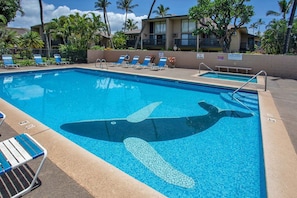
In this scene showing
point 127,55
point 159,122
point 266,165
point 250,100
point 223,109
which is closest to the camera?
point 266,165

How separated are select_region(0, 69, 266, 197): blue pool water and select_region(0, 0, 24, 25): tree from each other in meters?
15.8

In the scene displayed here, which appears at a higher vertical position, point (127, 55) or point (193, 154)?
point (127, 55)

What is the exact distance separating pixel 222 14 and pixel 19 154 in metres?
19.7

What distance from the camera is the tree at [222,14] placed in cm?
1798

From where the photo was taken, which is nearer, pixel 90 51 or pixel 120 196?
pixel 120 196

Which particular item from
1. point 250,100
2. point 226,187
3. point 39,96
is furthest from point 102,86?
point 226,187

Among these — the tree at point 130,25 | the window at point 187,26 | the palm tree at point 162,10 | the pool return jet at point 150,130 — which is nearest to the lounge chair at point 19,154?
the pool return jet at point 150,130

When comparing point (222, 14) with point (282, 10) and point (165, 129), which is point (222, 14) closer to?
point (165, 129)

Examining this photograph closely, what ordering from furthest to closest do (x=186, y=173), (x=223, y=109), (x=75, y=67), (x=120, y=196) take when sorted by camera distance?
(x=75, y=67)
(x=223, y=109)
(x=186, y=173)
(x=120, y=196)

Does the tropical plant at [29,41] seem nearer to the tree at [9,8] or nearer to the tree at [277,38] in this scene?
the tree at [9,8]

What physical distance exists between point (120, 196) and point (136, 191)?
211mm

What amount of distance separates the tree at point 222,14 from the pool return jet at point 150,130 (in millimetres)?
14203

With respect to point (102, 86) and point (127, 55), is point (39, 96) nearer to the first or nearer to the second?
point (102, 86)

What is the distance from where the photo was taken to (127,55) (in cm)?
1856
